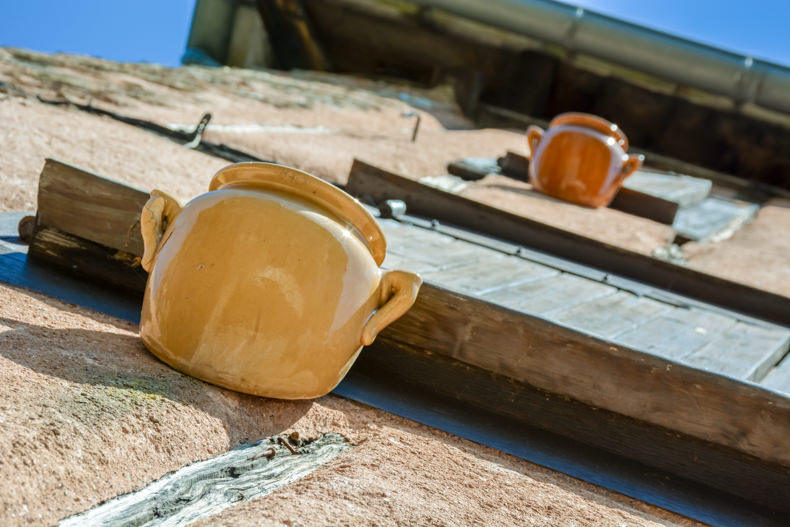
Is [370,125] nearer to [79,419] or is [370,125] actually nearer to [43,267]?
[43,267]

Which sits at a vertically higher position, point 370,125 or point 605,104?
point 605,104

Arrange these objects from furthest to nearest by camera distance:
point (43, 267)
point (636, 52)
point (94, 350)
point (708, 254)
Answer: point (636, 52) < point (708, 254) < point (43, 267) < point (94, 350)

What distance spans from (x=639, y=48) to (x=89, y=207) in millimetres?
9550

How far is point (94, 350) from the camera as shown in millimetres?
1626

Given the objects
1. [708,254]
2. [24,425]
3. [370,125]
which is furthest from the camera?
[370,125]

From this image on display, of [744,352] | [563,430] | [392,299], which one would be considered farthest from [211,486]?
[744,352]

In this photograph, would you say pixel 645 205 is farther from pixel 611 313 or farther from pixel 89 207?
pixel 89 207

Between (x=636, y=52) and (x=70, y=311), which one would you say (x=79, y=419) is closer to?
(x=70, y=311)

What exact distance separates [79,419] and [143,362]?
375 mm

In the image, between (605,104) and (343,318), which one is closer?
(343,318)

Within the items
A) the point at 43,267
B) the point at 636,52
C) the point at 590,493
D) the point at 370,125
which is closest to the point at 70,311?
the point at 43,267

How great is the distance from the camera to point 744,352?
2395 millimetres

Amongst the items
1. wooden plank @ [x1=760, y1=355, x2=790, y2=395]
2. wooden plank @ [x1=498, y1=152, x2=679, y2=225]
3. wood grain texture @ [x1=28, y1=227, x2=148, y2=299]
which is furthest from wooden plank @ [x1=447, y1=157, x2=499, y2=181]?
wood grain texture @ [x1=28, y1=227, x2=148, y2=299]

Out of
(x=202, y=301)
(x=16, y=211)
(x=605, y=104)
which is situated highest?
(x=605, y=104)
